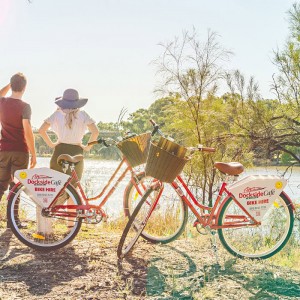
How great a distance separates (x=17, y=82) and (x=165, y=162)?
1935 mm

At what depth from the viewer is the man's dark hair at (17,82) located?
16.4 ft

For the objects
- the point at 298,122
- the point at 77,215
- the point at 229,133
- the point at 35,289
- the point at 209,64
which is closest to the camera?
the point at 35,289

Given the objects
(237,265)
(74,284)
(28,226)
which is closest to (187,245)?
(237,265)

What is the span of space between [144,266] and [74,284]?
26.5 inches

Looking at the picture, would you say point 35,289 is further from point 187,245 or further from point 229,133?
point 229,133

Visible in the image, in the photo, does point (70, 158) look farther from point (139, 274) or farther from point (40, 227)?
point (139, 274)

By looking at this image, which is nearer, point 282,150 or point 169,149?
point 169,149

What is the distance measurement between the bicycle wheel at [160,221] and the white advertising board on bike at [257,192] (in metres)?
0.61

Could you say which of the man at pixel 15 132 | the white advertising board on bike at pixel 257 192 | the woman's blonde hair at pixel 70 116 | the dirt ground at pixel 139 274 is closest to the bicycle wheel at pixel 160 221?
the dirt ground at pixel 139 274

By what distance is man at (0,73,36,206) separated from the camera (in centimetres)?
501

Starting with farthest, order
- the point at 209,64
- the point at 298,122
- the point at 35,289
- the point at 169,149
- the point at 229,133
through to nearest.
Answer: the point at 209,64, the point at 229,133, the point at 298,122, the point at 169,149, the point at 35,289

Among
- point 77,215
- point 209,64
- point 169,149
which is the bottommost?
point 77,215

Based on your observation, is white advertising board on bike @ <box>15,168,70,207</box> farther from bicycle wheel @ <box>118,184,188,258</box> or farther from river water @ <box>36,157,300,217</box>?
bicycle wheel @ <box>118,184,188,258</box>

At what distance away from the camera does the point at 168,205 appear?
6273 mm
